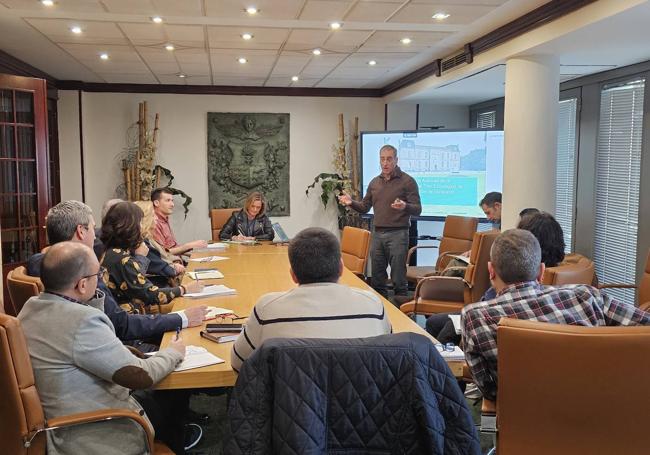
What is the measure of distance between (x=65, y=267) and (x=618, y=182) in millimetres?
5197

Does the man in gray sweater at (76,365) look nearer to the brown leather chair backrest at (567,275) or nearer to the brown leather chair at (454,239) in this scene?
the brown leather chair backrest at (567,275)

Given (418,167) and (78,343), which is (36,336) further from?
(418,167)

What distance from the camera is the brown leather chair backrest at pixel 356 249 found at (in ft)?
16.1

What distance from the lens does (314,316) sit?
193 cm

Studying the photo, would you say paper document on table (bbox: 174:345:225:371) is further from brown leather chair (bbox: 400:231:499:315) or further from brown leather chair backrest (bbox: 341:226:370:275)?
brown leather chair backrest (bbox: 341:226:370:275)

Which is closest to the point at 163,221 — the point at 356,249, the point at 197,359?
the point at 356,249

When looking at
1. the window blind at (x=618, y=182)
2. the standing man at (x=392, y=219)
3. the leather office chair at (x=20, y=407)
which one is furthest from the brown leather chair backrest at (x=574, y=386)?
the standing man at (x=392, y=219)

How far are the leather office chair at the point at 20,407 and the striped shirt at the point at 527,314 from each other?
3.92 ft

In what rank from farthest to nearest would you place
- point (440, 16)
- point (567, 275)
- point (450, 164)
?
point (450, 164) → point (440, 16) → point (567, 275)

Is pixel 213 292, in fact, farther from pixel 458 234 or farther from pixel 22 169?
pixel 22 169

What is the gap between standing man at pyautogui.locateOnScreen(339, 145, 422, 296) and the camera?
622 centimetres

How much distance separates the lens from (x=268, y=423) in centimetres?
158

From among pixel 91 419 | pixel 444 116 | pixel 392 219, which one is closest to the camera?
pixel 91 419

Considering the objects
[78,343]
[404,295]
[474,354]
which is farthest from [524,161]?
[78,343]
